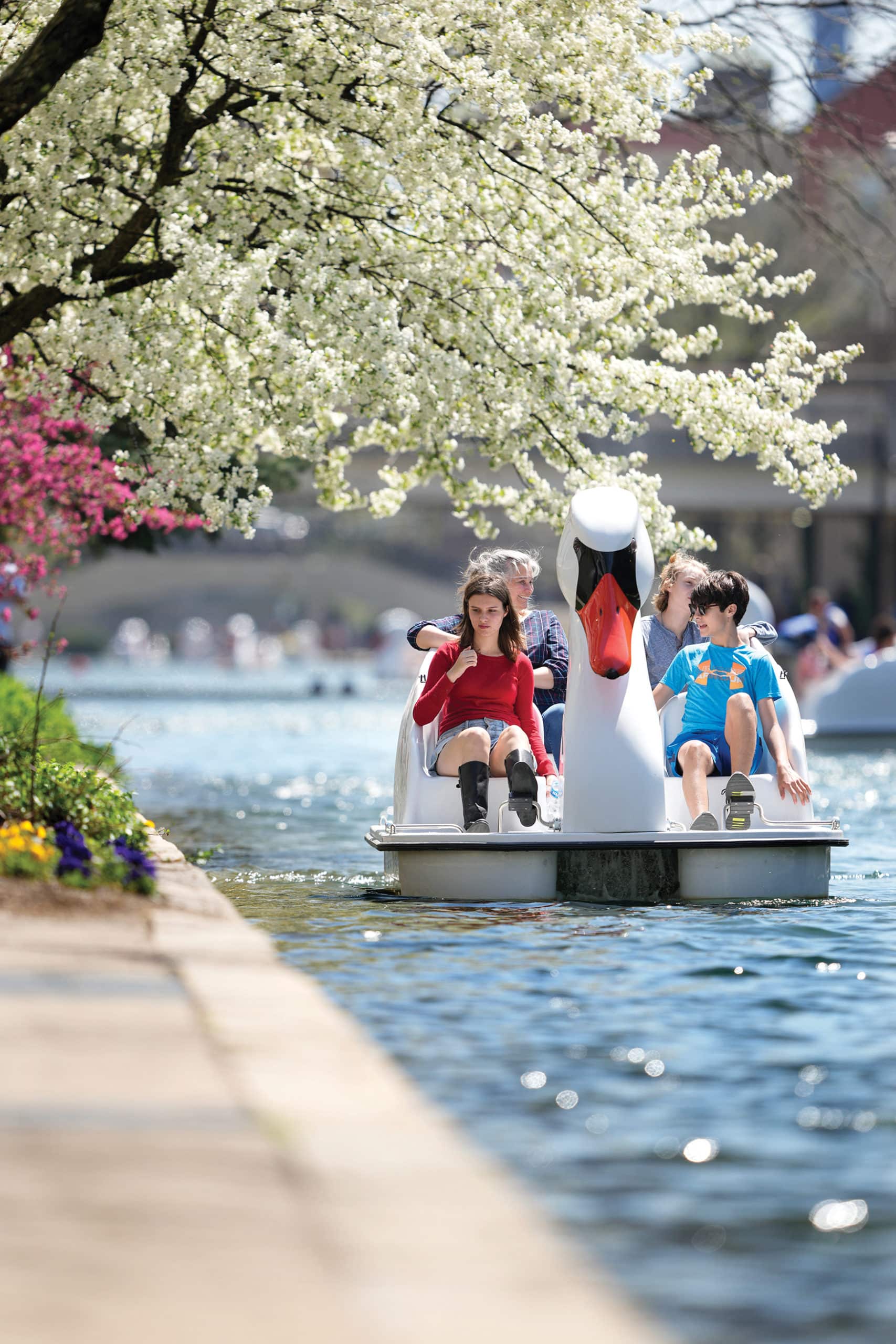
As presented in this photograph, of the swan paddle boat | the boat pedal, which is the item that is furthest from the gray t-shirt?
A: the boat pedal

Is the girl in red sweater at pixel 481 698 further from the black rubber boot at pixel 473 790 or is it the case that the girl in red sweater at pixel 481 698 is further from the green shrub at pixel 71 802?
the green shrub at pixel 71 802

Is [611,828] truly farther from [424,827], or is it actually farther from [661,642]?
[661,642]

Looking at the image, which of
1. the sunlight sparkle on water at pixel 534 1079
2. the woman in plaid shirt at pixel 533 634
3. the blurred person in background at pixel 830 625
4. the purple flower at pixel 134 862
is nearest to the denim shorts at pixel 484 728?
the woman in plaid shirt at pixel 533 634

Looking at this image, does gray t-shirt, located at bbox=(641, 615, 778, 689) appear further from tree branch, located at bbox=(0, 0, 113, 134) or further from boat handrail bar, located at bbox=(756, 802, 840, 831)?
tree branch, located at bbox=(0, 0, 113, 134)

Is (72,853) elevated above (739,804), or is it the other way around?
(739,804)

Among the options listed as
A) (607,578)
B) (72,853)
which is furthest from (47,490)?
(72,853)

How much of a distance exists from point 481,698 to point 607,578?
1.13m

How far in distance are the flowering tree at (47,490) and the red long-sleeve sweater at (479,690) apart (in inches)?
155

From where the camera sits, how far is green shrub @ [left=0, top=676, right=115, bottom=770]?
13.6 meters

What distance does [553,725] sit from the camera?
11.1 m

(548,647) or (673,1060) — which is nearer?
(673,1060)

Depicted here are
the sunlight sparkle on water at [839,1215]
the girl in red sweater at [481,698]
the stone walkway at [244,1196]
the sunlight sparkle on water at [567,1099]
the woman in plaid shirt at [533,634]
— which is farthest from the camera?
the woman in plaid shirt at [533,634]

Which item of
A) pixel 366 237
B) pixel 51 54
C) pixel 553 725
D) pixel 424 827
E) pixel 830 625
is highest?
pixel 51 54

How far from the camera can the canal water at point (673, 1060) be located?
4.20 metres
